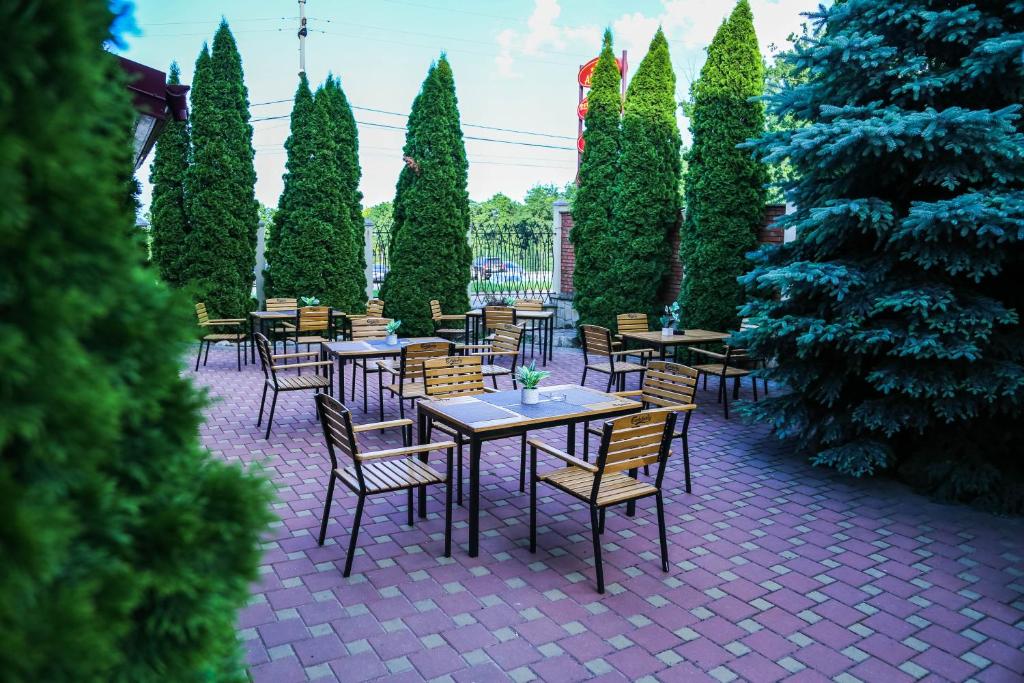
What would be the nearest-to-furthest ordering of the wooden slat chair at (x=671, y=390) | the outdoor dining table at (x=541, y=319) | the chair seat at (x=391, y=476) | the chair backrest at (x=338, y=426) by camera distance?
the chair backrest at (x=338, y=426) → the chair seat at (x=391, y=476) → the wooden slat chair at (x=671, y=390) → the outdoor dining table at (x=541, y=319)

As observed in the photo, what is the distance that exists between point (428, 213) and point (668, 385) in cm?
864

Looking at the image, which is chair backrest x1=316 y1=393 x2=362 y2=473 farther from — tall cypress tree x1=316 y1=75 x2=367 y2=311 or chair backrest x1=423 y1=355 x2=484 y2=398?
tall cypress tree x1=316 y1=75 x2=367 y2=311

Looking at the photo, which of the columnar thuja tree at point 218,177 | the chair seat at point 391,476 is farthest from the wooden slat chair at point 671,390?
the columnar thuja tree at point 218,177

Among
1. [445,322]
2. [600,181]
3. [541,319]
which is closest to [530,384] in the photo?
[541,319]

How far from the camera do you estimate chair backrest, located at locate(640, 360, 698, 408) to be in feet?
17.8

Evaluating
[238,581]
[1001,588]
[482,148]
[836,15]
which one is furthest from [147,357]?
[482,148]

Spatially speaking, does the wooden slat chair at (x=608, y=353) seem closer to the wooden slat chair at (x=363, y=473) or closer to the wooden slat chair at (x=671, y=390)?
the wooden slat chair at (x=671, y=390)

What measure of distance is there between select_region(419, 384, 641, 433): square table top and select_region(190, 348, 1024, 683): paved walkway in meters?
0.75

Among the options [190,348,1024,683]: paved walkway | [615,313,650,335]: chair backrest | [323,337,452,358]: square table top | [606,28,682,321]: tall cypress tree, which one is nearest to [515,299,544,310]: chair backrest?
[606,28,682,321]: tall cypress tree

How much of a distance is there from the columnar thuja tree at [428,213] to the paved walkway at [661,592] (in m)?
7.93

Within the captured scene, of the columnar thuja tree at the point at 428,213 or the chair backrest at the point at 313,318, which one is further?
the columnar thuja tree at the point at 428,213

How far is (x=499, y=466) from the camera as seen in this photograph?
5.89 m

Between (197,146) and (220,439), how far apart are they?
8371 mm

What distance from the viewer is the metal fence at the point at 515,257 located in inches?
587
